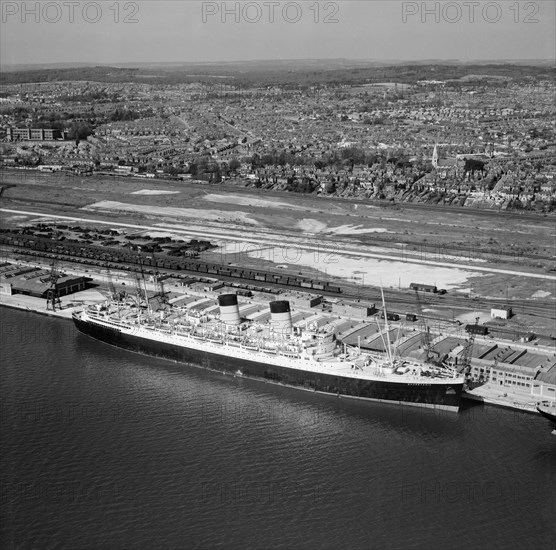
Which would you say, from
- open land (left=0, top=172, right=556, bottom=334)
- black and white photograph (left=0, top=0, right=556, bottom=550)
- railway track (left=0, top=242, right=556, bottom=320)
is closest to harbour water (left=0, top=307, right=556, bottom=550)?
black and white photograph (left=0, top=0, right=556, bottom=550)

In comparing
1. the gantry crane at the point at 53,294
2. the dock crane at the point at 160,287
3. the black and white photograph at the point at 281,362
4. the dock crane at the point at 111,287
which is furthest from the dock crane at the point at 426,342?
A: the gantry crane at the point at 53,294

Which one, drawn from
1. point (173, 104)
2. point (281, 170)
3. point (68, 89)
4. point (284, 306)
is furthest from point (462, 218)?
point (68, 89)

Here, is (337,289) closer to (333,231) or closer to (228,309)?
(228,309)

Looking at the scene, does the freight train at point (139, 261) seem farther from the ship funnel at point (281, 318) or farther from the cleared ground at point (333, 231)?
the ship funnel at point (281, 318)

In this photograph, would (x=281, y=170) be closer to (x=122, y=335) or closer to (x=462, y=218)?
(x=462, y=218)

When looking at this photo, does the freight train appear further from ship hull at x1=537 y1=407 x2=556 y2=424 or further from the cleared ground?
ship hull at x1=537 y1=407 x2=556 y2=424

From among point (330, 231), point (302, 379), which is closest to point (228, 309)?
point (302, 379)
